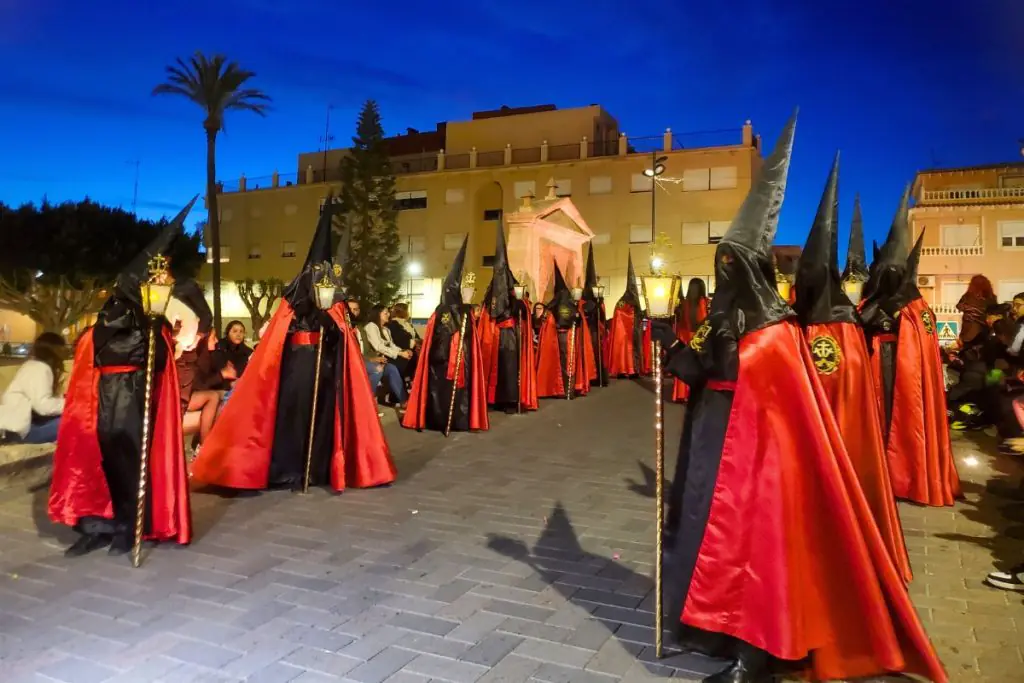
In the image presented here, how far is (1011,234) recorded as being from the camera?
107 ft

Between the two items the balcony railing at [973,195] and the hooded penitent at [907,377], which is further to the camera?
the balcony railing at [973,195]

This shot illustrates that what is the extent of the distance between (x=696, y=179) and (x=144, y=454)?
35.6m

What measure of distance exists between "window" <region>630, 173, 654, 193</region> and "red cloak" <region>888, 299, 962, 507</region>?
32539 millimetres

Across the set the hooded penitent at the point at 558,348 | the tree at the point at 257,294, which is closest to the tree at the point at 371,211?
the tree at the point at 257,294

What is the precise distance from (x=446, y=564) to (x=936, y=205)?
36.0m

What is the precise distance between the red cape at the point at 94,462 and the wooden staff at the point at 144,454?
11 cm

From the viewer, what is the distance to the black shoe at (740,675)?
314cm

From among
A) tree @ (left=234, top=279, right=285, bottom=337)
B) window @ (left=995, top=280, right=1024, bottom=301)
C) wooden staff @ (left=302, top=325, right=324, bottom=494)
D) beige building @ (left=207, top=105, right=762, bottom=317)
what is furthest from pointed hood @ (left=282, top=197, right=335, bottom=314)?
tree @ (left=234, top=279, right=285, bottom=337)

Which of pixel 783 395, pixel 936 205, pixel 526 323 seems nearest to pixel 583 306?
pixel 526 323

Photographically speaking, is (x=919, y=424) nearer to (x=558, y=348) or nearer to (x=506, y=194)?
(x=558, y=348)

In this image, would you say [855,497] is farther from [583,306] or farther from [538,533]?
[583,306]

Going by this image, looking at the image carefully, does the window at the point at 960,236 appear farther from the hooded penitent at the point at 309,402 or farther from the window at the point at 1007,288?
the hooded penitent at the point at 309,402

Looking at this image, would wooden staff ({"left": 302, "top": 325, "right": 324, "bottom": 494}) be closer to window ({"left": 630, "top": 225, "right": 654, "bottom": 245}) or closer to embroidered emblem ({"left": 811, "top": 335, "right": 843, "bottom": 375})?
embroidered emblem ({"left": 811, "top": 335, "right": 843, "bottom": 375})

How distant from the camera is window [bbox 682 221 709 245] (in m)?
37.1
